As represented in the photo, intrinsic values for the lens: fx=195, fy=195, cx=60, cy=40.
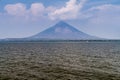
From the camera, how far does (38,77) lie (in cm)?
2434

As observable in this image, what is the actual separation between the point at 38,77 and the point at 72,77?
14.0 feet

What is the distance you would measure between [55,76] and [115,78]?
7.48 meters

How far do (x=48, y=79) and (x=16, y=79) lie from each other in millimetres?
3846

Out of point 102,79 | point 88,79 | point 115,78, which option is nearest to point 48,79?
point 88,79

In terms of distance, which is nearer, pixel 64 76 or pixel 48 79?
pixel 48 79

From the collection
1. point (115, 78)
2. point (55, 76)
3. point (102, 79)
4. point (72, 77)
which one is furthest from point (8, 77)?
point (115, 78)

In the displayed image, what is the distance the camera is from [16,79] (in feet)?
76.7

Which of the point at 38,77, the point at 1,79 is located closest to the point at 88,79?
the point at 38,77

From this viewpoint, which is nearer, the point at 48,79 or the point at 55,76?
the point at 48,79

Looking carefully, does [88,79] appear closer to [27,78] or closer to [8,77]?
[27,78]

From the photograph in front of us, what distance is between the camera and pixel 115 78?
78.2 ft

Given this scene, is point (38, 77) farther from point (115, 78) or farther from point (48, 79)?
point (115, 78)

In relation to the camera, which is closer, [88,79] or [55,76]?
[88,79]

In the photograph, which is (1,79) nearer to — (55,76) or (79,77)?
(55,76)
